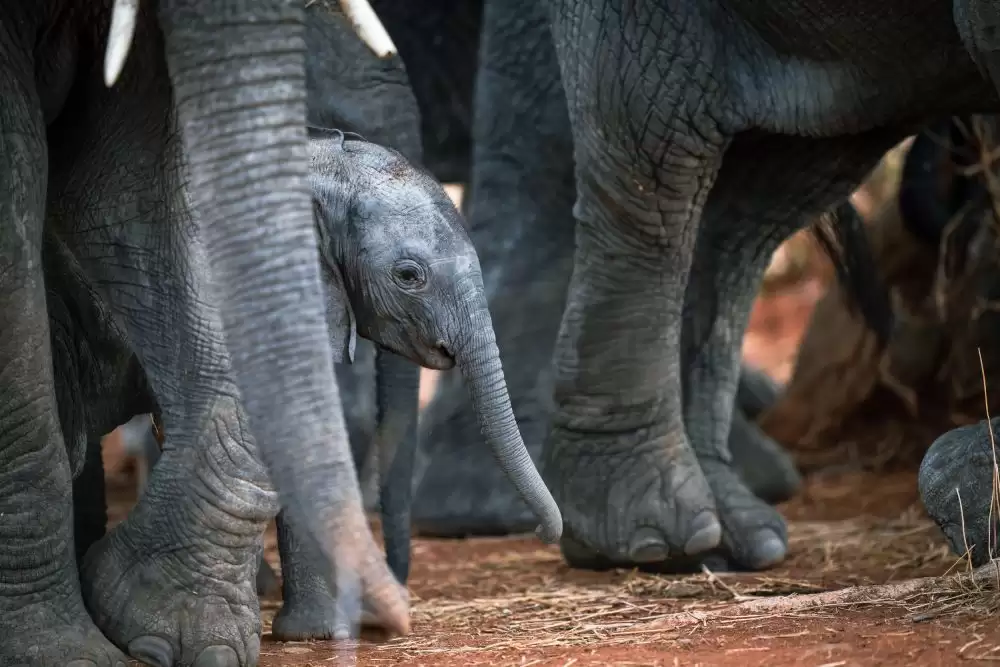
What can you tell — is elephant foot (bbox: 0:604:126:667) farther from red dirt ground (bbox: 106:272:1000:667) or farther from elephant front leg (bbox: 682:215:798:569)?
elephant front leg (bbox: 682:215:798:569)

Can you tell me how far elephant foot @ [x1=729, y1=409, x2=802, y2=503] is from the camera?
5.52 m

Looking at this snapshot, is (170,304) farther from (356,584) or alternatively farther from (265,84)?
(356,584)

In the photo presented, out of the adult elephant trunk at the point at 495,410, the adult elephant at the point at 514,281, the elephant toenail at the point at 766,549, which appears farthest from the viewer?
the adult elephant at the point at 514,281

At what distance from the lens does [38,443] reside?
3.14 meters

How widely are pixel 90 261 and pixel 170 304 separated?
199 mm

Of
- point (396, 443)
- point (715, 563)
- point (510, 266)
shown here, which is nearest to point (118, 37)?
point (396, 443)

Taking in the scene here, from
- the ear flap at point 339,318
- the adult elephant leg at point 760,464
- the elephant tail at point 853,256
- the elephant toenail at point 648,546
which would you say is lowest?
the elephant toenail at point 648,546

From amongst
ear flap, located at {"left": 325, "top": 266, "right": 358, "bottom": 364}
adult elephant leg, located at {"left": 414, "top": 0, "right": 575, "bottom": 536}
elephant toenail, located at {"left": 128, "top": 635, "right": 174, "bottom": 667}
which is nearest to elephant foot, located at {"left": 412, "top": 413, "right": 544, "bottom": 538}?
adult elephant leg, located at {"left": 414, "top": 0, "right": 575, "bottom": 536}

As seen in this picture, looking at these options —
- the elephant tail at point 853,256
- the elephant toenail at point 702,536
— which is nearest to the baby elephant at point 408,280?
the elephant toenail at point 702,536

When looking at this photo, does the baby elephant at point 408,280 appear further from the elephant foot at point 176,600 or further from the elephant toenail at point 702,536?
the elephant toenail at point 702,536

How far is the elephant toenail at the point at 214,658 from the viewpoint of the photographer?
3150mm

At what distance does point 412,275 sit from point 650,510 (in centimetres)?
116

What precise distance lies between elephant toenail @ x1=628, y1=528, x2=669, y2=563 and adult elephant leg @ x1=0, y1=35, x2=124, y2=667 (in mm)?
1485

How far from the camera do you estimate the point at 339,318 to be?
136 inches
